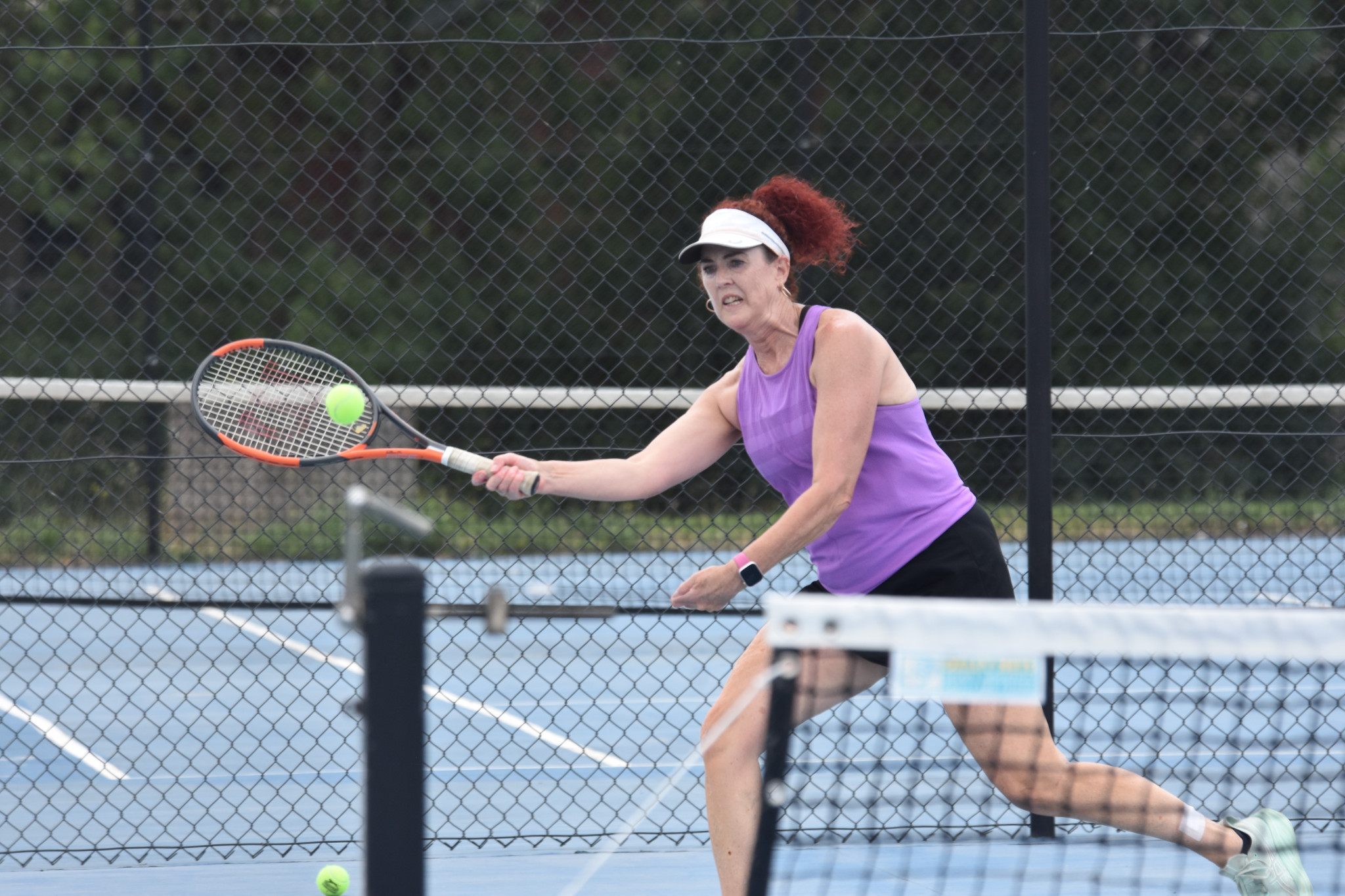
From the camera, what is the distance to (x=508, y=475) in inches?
99.2

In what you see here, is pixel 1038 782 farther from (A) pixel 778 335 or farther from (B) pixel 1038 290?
(B) pixel 1038 290

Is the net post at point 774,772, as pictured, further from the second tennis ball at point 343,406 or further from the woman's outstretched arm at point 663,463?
the second tennis ball at point 343,406

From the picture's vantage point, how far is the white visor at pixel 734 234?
98.3 inches

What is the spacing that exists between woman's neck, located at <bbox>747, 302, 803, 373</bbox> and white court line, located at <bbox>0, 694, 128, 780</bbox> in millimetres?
2386

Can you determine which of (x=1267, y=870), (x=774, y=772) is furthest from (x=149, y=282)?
(x=774, y=772)

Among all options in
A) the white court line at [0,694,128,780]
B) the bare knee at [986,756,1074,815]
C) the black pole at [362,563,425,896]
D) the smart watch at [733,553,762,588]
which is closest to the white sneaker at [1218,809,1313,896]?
the bare knee at [986,756,1074,815]

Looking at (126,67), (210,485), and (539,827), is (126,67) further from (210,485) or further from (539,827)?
(539,827)

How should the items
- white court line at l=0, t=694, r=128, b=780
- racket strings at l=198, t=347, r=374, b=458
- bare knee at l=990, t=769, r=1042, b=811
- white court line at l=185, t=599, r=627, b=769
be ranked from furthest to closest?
white court line at l=185, t=599, r=627, b=769
white court line at l=0, t=694, r=128, b=780
racket strings at l=198, t=347, r=374, b=458
bare knee at l=990, t=769, r=1042, b=811

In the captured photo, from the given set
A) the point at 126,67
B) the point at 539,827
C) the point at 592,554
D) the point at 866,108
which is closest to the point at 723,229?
the point at 539,827

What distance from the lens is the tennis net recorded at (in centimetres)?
166

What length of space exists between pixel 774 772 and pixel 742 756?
2.53ft

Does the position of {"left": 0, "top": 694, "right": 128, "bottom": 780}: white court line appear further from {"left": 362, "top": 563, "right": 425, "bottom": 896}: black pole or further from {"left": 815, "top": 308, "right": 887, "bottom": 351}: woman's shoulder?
{"left": 362, "top": 563, "right": 425, "bottom": 896}: black pole

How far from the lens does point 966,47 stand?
9.33m

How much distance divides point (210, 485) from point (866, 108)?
14.0ft
